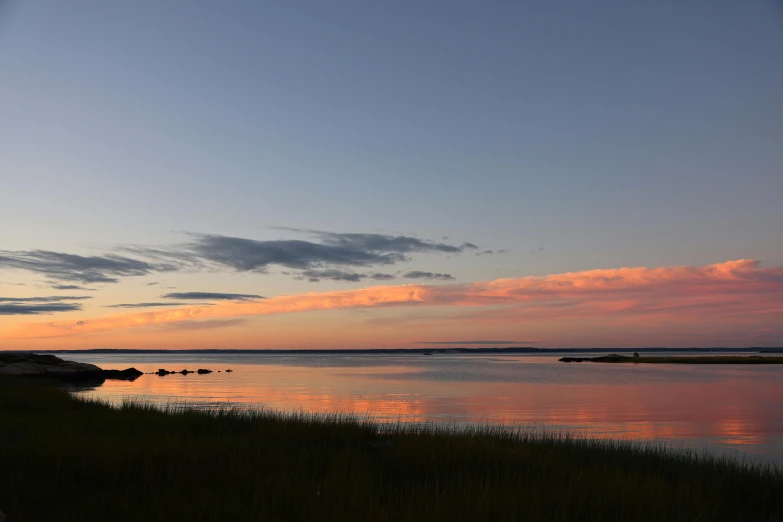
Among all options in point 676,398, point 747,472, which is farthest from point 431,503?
point 676,398

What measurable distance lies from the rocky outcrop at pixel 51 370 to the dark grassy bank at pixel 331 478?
40903mm

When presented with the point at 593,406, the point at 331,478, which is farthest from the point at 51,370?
the point at 331,478

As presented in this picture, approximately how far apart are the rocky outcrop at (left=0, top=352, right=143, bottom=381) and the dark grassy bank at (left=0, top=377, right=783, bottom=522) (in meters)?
40.9

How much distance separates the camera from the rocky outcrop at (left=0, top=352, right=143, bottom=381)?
178 feet

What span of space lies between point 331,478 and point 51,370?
197 ft

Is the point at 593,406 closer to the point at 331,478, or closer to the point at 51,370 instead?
the point at 331,478

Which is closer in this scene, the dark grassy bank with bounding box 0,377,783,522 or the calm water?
the dark grassy bank with bounding box 0,377,783,522

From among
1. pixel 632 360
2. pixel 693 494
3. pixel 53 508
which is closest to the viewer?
pixel 53 508

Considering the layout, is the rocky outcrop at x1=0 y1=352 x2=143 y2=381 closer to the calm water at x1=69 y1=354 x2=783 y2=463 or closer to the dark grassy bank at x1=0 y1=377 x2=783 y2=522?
the calm water at x1=69 y1=354 x2=783 y2=463

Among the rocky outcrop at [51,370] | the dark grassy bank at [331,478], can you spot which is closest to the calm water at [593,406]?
the dark grassy bank at [331,478]

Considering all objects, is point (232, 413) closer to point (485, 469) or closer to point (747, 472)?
point (485, 469)

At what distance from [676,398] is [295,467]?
43.5 metres

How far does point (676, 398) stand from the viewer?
4766 cm

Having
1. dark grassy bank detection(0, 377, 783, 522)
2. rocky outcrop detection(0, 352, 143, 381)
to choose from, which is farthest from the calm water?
rocky outcrop detection(0, 352, 143, 381)
